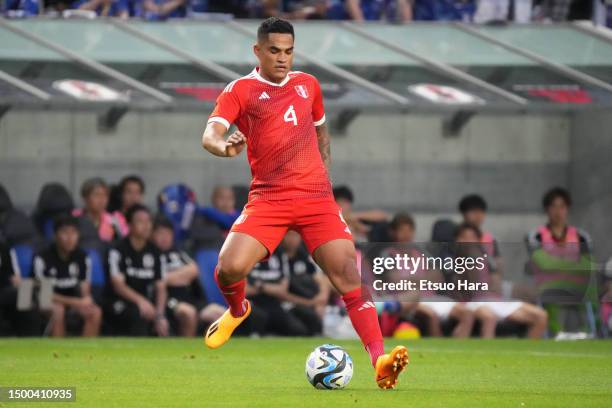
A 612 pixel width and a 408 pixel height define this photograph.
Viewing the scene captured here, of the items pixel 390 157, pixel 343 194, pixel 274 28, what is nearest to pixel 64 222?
pixel 343 194

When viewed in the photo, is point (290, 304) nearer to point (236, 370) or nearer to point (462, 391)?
point (236, 370)

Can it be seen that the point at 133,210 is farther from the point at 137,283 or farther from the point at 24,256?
the point at 24,256

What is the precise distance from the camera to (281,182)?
28.7ft

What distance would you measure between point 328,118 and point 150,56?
2742 mm

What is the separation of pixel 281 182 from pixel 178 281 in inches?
271

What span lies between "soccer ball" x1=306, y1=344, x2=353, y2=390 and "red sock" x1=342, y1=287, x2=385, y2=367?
0.18m

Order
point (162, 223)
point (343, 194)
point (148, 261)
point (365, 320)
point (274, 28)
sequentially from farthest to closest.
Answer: point (343, 194) → point (162, 223) → point (148, 261) → point (274, 28) → point (365, 320)

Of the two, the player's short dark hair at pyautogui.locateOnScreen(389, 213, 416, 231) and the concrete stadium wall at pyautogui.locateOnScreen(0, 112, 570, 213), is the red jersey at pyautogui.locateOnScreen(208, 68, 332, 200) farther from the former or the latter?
the concrete stadium wall at pyautogui.locateOnScreen(0, 112, 570, 213)

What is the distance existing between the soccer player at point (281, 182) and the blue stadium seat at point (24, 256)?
6843 mm

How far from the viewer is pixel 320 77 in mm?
17250

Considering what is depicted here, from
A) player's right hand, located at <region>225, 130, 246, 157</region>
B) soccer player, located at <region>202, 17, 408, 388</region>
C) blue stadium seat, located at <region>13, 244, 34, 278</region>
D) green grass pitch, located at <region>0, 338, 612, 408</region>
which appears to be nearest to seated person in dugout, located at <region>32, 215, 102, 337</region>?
blue stadium seat, located at <region>13, 244, 34, 278</region>

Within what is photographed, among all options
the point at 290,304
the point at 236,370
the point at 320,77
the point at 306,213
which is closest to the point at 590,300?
the point at 290,304

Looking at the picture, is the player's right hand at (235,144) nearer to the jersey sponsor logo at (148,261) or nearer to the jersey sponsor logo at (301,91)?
the jersey sponsor logo at (301,91)

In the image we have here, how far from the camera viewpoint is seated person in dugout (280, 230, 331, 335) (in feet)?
51.8
